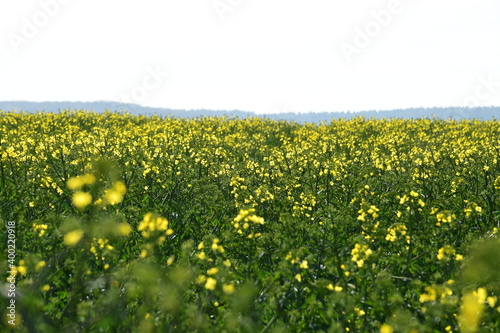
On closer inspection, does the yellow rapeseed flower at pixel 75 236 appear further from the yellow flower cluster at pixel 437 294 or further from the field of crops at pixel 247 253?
the yellow flower cluster at pixel 437 294

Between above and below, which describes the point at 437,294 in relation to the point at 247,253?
above

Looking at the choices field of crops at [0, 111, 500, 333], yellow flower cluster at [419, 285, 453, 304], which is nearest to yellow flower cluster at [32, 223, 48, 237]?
field of crops at [0, 111, 500, 333]

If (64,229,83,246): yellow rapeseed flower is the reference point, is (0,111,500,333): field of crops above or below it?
below

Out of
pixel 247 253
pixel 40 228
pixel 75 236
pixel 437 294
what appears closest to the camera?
pixel 75 236

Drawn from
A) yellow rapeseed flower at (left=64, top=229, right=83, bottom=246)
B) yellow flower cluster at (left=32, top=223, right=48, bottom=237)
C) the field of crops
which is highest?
yellow rapeseed flower at (left=64, top=229, right=83, bottom=246)

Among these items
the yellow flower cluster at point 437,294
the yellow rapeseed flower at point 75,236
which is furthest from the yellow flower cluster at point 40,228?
the yellow flower cluster at point 437,294

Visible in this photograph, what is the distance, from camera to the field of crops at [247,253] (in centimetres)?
314

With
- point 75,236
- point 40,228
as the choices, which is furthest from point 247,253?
point 75,236

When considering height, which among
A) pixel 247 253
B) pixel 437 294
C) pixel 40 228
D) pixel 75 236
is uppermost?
pixel 75 236

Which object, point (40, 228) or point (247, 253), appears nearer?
point (40, 228)

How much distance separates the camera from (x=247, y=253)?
5227 millimetres

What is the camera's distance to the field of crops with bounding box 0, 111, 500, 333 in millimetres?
3145

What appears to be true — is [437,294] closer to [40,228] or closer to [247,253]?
[247,253]

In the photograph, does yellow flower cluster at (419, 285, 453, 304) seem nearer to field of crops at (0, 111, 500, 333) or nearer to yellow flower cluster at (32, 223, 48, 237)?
field of crops at (0, 111, 500, 333)
